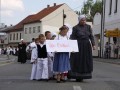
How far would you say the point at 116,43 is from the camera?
159 feet

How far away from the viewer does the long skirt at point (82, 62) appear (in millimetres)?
14555

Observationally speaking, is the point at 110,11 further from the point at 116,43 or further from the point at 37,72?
the point at 37,72

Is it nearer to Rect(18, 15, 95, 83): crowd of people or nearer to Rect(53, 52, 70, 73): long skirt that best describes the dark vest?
Rect(18, 15, 95, 83): crowd of people

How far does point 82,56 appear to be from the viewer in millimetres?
14625

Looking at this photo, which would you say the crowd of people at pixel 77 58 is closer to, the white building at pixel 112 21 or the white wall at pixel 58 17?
the white building at pixel 112 21

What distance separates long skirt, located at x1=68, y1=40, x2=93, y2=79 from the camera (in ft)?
47.8

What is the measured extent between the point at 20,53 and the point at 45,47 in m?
16.7

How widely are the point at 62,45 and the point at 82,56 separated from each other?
2.41 feet

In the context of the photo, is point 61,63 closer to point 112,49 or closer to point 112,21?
point 112,49

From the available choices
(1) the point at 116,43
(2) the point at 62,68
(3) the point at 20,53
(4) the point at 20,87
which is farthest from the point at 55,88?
(1) the point at 116,43

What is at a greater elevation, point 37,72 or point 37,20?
point 37,20

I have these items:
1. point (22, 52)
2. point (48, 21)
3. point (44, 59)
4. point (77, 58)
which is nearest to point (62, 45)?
point (77, 58)

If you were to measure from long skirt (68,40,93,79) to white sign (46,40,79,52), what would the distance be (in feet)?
0.94

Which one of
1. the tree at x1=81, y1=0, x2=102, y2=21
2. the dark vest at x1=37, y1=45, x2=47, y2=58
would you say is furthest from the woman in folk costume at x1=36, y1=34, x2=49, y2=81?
the tree at x1=81, y1=0, x2=102, y2=21
